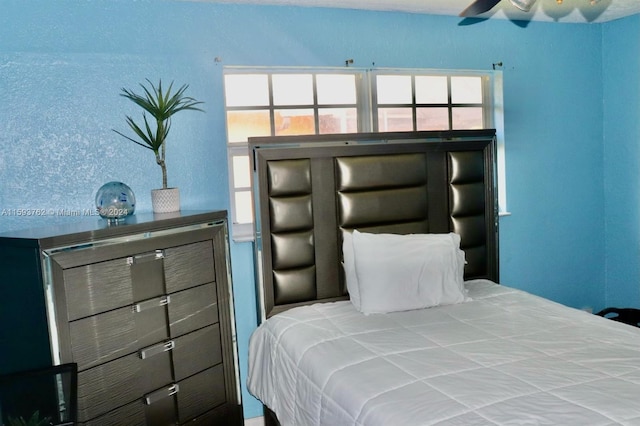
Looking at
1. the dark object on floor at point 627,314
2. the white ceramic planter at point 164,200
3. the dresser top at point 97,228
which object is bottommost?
the dark object on floor at point 627,314

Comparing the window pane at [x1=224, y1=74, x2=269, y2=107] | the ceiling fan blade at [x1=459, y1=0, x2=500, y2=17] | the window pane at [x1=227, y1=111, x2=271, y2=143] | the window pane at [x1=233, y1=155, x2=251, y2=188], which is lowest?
the window pane at [x1=233, y1=155, x2=251, y2=188]

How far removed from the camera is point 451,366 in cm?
208

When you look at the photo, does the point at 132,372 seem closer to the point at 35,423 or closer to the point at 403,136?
the point at 35,423

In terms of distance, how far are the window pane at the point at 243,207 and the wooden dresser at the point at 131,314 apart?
21.9 inches

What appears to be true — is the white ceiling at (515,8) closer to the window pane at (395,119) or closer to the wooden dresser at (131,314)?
the window pane at (395,119)

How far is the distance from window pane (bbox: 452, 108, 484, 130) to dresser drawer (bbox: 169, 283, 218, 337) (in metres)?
2.16

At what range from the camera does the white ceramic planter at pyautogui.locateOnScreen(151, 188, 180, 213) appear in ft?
8.94

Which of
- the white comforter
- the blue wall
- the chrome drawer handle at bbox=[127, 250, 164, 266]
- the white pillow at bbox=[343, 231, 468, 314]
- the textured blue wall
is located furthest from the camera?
the textured blue wall

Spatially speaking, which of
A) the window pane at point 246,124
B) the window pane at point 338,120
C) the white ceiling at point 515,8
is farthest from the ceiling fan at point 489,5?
the window pane at point 246,124

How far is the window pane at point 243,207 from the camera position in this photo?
3271 millimetres

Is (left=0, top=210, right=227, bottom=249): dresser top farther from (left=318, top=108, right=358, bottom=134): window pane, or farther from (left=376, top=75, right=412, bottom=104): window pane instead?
(left=376, top=75, right=412, bottom=104): window pane

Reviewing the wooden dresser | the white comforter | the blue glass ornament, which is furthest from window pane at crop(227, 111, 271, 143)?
the white comforter

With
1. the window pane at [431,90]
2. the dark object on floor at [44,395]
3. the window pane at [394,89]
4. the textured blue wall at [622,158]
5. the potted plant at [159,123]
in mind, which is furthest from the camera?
the textured blue wall at [622,158]

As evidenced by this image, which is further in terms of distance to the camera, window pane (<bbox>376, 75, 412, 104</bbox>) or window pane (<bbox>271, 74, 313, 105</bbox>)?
window pane (<bbox>376, 75, 412, 104</bbox>)
